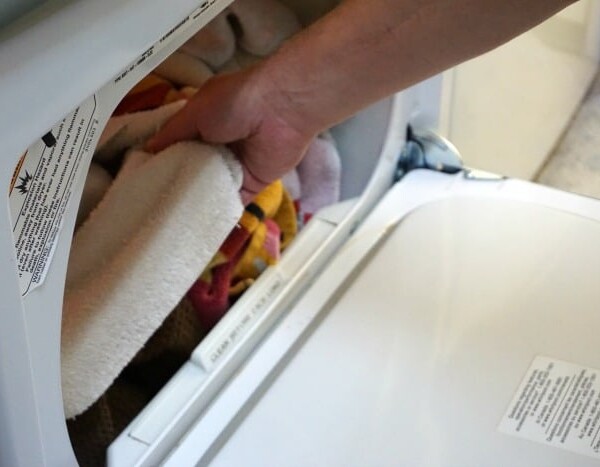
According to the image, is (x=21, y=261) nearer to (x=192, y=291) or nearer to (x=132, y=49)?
(x=132, y=49)

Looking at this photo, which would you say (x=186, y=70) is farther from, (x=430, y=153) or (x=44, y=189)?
(x=44, y=189)

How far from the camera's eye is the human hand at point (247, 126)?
73cm

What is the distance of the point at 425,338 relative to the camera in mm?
748

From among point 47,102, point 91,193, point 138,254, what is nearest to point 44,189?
point 47,102

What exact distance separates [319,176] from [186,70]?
17cm

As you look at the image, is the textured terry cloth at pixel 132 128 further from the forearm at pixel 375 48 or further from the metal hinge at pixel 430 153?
the metal hinge at pixel 430 153

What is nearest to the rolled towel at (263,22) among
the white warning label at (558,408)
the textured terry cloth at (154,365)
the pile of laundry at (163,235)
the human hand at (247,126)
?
the pile of laundry at (163,235)

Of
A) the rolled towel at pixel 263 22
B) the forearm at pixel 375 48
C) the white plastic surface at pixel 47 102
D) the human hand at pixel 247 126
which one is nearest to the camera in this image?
the white plastic surface at pixel 47 102

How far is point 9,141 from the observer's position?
0.37m

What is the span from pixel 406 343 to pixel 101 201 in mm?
276

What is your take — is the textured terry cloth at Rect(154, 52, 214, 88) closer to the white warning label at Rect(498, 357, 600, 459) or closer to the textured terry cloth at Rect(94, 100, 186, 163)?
the textured terry cloth at Rect(94, 100, 186, 163)

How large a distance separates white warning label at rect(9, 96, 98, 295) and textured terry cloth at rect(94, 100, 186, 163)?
352mm

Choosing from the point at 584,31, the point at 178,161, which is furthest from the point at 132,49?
the point at 584,31

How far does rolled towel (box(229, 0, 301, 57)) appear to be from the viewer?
0.84 metres
